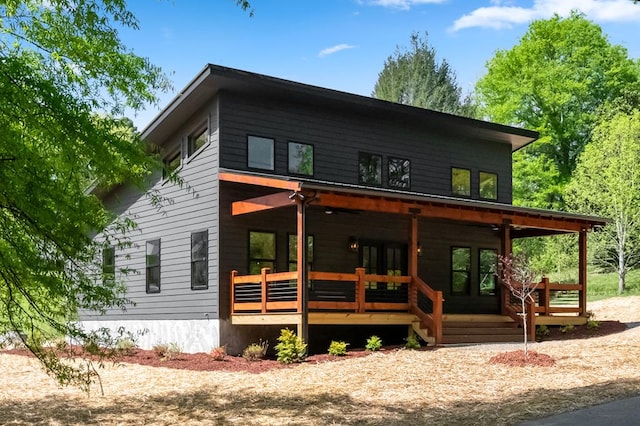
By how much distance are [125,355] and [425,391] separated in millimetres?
8422

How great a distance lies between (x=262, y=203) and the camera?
1611 cm

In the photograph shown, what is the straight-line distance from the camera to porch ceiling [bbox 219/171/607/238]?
15.2 meters

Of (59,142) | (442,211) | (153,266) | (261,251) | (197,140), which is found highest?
(197,140)

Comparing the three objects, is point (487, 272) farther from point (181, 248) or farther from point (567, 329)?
point (181, 248)

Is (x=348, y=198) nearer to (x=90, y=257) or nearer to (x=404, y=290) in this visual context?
(x=404, y=290)

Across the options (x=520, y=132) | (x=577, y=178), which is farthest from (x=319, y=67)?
(x=520, y=132)

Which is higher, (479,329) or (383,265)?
(383,265)

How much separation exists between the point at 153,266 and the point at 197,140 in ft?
12.6

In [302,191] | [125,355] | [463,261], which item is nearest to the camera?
[302,191]

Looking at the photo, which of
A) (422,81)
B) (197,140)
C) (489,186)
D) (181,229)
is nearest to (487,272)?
(489,186)

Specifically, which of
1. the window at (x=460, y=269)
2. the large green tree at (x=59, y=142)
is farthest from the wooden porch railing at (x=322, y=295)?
the large green tree at (x=59, y=142)

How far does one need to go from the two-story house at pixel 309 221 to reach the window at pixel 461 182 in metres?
0.05

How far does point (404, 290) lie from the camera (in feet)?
61.7

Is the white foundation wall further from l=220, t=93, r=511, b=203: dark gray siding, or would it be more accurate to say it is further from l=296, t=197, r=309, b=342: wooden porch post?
l=220, t=93, r=511, b=203: dark gray siding
